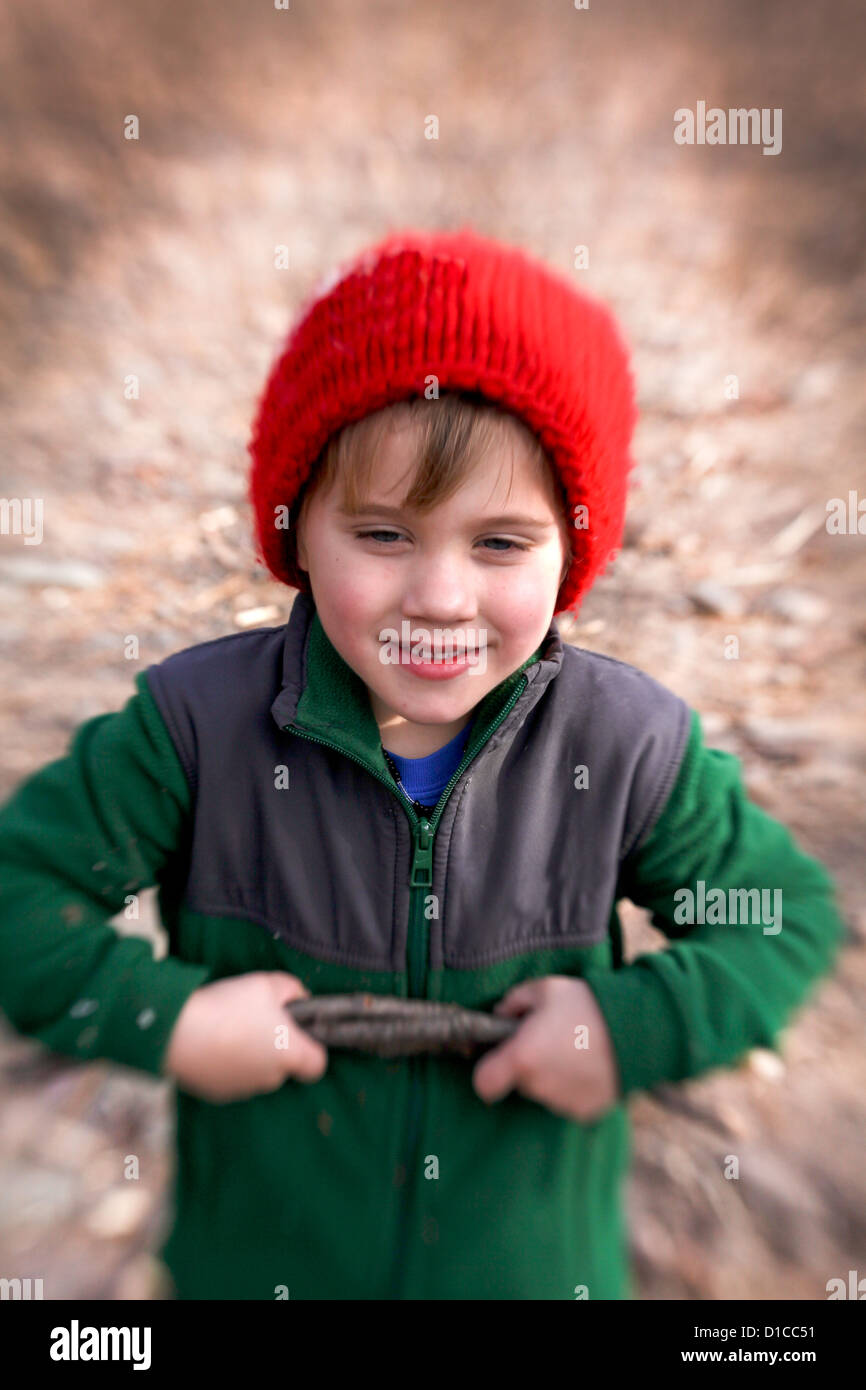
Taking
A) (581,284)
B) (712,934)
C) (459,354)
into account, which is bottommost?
(712,934)

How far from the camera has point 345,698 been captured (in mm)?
1174

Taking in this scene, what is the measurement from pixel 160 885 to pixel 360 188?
15.9 feet

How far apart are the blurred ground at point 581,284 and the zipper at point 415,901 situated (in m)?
0.78

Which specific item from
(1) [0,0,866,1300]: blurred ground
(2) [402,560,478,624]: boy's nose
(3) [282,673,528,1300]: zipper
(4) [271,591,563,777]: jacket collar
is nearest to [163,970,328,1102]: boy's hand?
(3) [282,673,528,1300]: zipper

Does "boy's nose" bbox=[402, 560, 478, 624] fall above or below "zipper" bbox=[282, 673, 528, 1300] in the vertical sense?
above

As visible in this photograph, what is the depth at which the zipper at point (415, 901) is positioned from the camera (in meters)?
1.16

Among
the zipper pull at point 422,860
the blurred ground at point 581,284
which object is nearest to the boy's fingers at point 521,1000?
the zipper pull at point 422,860

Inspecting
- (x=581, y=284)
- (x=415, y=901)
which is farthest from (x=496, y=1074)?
(x=581, y=284)

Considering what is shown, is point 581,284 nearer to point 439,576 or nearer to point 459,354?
point 459,354

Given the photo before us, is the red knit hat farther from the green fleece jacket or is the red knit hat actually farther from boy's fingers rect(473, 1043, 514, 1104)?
boy's fingers rect(473, 1043, 514, 1104)

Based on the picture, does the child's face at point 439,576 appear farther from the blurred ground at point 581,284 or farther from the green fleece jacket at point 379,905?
the blurred ground at point 581,284

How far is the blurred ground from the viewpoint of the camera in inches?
75.0

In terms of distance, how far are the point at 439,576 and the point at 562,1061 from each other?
0.58 metres
